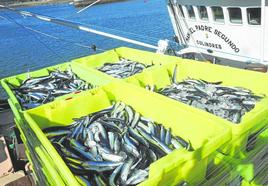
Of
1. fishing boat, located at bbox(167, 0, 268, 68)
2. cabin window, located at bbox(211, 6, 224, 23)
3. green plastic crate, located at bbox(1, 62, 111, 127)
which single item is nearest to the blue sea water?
fishing boat, located at bbox(167, 0, 268, 68)

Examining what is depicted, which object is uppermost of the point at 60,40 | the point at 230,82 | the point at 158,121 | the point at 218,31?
the point at 158,121

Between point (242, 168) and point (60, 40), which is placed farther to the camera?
point (60, 40)

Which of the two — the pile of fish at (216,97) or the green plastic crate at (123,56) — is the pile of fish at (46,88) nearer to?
the green plastic crate at (123,56)

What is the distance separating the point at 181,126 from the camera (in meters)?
4.95

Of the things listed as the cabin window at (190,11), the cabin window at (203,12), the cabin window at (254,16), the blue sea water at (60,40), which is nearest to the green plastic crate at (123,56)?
the cabin window at (254,16)

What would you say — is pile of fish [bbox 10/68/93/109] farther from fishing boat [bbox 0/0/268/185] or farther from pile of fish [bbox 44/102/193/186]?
fishing boat [bbox 0/0/268/185]

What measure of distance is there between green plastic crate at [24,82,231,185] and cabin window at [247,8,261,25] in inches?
272

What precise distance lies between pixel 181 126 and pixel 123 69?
11.4ft

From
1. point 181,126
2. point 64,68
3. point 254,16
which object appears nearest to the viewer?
point 181,126

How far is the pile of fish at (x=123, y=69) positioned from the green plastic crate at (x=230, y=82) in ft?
2.62

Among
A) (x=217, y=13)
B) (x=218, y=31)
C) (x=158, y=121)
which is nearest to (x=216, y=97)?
(x=158, y=121)

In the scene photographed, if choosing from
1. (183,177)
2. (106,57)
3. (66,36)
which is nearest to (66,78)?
A: (106,57)

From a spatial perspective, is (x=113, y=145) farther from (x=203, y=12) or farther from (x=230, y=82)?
(x=203, y=12)

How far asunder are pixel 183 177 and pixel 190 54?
10181mm
